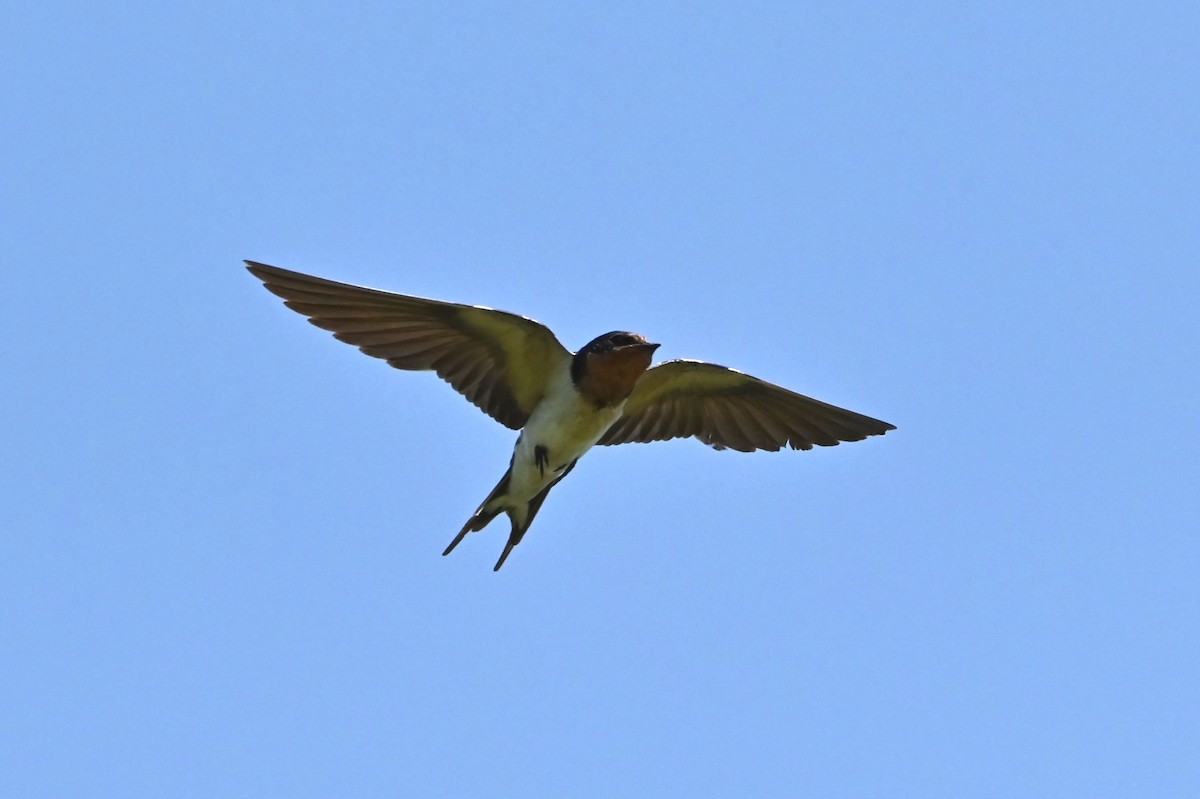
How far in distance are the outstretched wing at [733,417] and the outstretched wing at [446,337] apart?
754mm

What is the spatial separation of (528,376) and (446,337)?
487 mm

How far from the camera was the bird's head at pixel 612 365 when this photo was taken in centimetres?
929

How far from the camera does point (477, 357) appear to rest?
32.4 ft

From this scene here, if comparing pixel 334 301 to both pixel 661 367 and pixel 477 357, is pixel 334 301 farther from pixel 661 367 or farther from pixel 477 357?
pixel 661 367

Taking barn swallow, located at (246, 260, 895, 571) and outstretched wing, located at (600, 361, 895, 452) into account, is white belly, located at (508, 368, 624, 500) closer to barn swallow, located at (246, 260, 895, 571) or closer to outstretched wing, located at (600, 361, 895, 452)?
barn swallow, located at (246, 260, 895, 571)

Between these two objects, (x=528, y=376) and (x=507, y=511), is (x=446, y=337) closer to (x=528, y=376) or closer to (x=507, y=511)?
(x=528, y=376)

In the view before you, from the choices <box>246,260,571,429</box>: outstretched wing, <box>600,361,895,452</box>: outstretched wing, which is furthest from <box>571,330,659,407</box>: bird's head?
<box>600,361,895,452</box>: outstretched wing

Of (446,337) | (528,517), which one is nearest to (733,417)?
(528,517)

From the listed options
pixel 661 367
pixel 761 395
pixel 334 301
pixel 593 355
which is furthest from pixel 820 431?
pixel 334 301

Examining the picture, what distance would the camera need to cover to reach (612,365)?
30.6 feet

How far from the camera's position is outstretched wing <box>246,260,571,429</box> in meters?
9.41

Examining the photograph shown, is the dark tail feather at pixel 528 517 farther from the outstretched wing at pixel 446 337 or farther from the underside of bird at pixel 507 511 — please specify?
the outstretched wing at pixel 446 337

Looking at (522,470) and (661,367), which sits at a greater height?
(661,367)

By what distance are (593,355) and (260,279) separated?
170 cm
